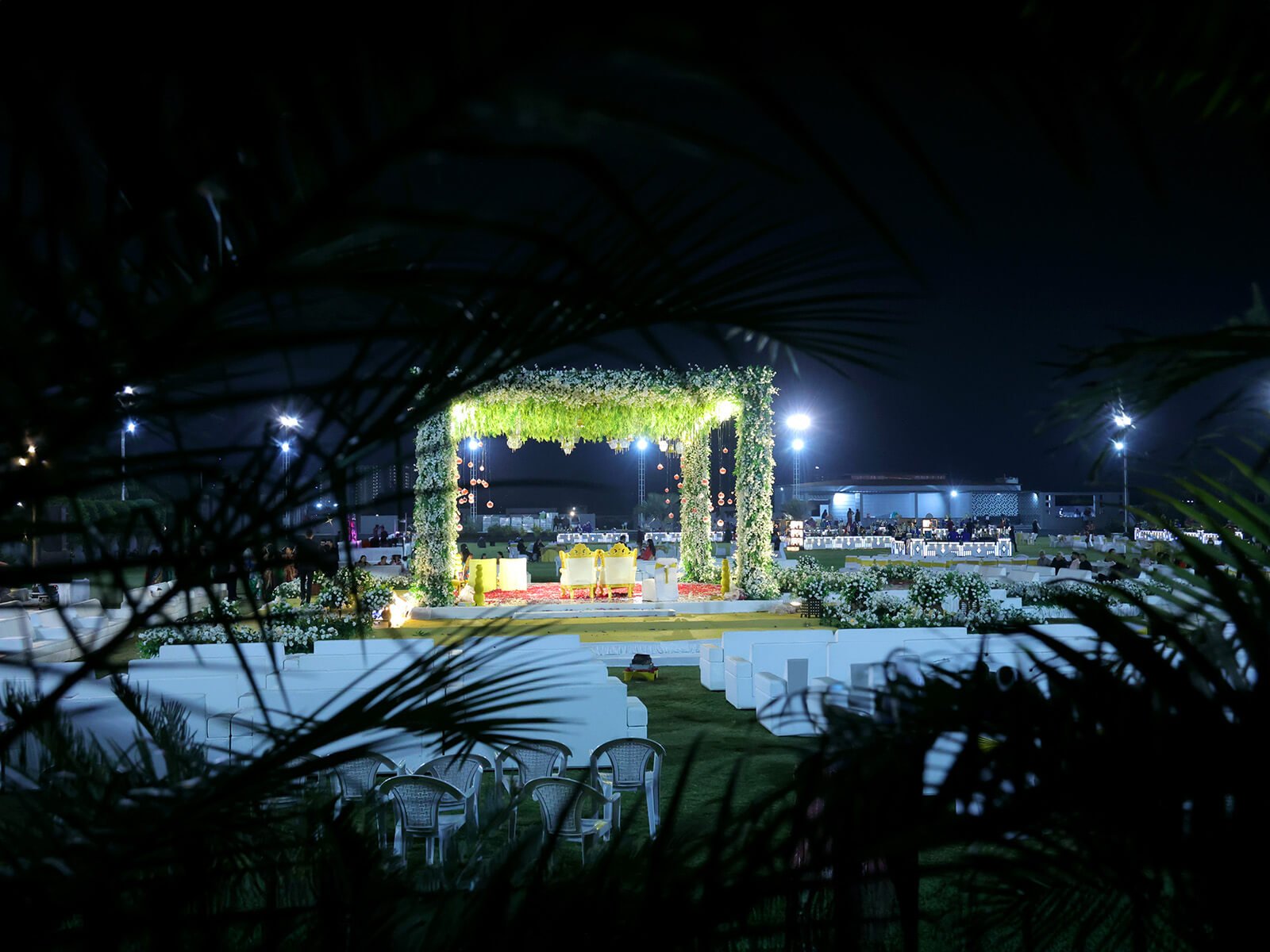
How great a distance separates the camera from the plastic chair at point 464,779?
486cm

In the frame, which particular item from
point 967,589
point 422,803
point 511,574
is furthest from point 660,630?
point 422,803

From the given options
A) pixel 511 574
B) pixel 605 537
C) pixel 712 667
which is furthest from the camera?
pixel 605 537

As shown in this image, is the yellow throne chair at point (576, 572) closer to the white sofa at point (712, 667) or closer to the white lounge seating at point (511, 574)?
the white lounge seating at point (511, 574)

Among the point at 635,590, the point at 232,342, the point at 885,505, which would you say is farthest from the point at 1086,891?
the point at 885,505

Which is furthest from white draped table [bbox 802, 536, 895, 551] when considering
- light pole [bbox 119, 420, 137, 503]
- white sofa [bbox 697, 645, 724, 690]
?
light pole [bbox 119, 420, 137, 503]

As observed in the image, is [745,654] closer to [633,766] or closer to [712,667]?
[712,667]

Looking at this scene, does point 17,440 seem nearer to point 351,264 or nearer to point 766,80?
point 351,264

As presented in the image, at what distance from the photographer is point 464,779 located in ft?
17.2

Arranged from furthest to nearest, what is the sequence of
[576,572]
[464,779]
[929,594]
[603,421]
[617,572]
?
[576,572] < [603,421] < [617,572] < [929,594] < [464,779]

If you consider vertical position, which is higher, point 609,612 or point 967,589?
point 967,589

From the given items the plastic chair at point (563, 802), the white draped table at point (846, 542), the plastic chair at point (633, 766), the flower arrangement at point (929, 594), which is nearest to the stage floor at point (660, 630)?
the flower arrangement at point (929, 594)

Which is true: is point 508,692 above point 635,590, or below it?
above

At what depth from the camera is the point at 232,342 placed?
2.73 feet

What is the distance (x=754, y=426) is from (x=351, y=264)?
1388cm
